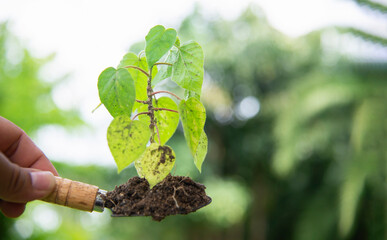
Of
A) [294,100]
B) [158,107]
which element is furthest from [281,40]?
[158,107]

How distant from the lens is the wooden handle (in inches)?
19.8

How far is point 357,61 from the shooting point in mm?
2709

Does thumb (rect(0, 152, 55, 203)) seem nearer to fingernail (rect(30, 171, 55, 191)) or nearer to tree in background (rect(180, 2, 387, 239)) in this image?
fingernail (rect(30, 171, 55, 191))

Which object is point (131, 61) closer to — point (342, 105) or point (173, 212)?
point (173, 212)

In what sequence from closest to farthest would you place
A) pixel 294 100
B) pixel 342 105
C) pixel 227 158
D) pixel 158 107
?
pixel 158 107, pixel 294 100, pixel 342 105, pixel 227 158

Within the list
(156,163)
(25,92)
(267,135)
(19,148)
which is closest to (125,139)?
(156,163)

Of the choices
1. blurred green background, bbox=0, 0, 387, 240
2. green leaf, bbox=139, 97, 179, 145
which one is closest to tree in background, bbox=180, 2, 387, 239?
blurred green background, bbox=0, 0, 387, 240

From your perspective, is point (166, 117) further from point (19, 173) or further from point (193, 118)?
point (19, 173)

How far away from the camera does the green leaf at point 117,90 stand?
18.8 inches

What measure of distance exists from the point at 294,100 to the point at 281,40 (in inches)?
27.9

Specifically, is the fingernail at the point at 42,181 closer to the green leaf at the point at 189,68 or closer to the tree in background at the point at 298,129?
the green leaf at the point at 189,68

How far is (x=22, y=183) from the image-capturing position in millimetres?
460

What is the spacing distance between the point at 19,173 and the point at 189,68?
0.83ft

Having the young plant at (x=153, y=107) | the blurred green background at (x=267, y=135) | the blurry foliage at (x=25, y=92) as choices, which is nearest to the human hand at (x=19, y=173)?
the young plant at (x=153, y=107)
